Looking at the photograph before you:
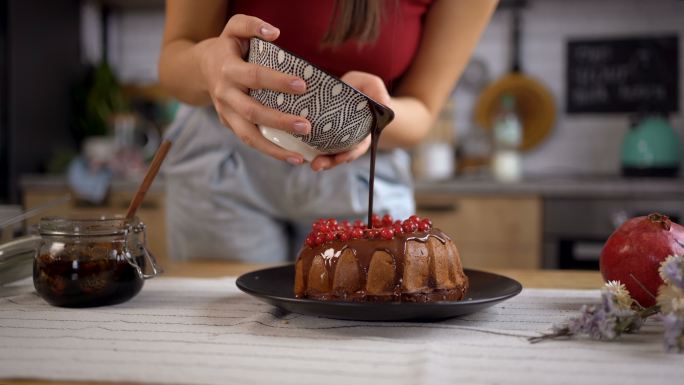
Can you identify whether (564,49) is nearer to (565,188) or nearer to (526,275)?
(565,188)

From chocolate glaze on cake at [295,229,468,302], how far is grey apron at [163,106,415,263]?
1.83 ft

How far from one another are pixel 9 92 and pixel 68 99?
0.42 m

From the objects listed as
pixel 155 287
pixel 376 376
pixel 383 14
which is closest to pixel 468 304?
pixel 376 376

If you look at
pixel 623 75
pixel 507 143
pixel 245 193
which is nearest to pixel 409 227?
pixel 245 193

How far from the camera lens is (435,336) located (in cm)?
71

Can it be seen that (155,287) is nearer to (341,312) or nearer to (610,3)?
(341,312)

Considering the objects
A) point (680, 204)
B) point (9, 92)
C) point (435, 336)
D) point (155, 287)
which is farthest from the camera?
point (9, 92)

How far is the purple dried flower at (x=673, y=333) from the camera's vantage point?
0.63m

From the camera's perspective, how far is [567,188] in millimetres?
2508

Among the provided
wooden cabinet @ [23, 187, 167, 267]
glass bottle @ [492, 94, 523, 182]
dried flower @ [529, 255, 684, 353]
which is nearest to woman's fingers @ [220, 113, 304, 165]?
dried flower @ [529, 255, 684, 353]

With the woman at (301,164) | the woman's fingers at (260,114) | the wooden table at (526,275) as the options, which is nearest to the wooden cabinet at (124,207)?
the woman at (301,164)

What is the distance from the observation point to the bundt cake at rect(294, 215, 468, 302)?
0.79 metres

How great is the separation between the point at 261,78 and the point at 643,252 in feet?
1.59

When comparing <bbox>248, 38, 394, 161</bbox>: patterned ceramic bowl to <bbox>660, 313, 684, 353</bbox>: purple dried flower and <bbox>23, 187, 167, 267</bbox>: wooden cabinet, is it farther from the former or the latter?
<bbox>23, 187, 167, 267</bbox>: wooden cabinet
